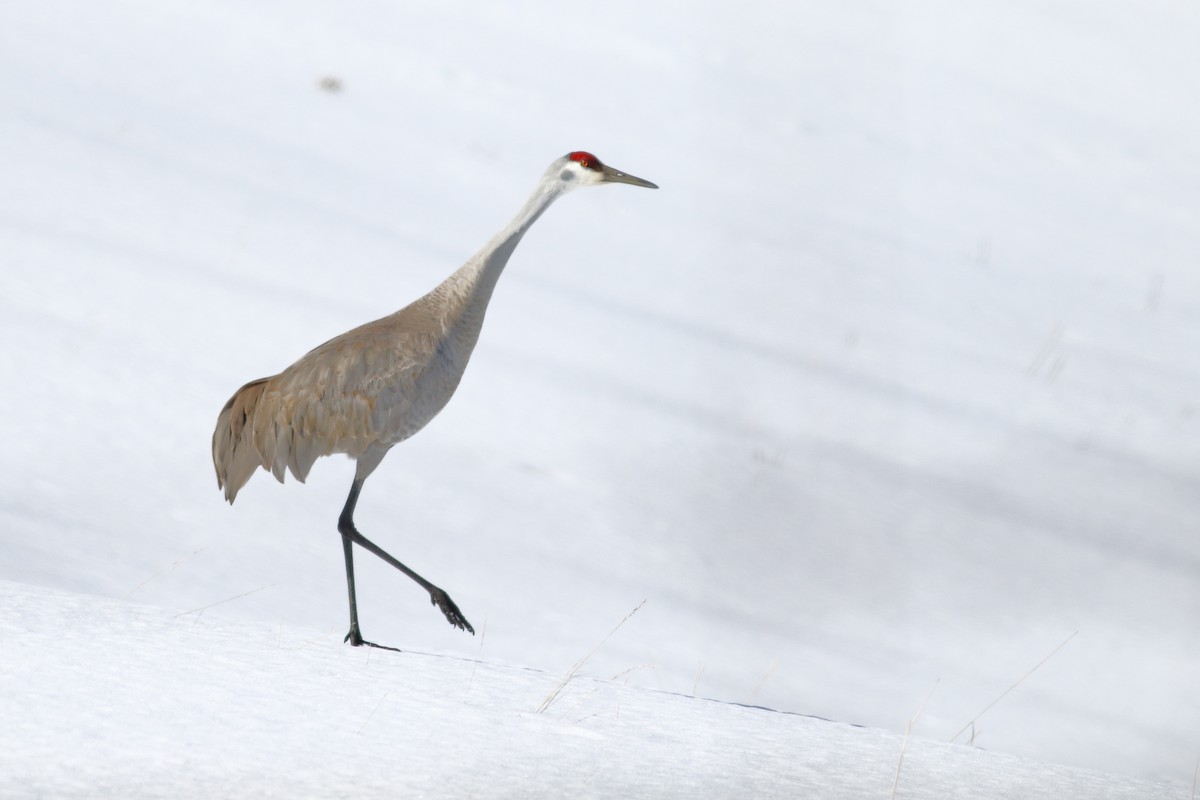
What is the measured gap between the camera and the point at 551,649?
3.91m

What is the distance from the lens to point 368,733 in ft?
7.30

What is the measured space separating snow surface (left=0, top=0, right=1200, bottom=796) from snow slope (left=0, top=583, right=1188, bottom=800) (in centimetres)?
2

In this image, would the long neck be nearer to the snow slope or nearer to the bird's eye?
the bird's eye

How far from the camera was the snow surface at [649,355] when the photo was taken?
13.1 ft

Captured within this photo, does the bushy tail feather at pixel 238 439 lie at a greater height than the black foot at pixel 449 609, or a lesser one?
greater

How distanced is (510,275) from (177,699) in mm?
6074

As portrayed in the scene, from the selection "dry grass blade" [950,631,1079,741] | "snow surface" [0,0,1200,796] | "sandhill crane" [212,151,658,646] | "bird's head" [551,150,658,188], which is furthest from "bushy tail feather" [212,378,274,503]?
"dry grass blade" [950,631,1079,741]

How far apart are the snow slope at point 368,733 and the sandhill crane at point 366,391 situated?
1.75ft

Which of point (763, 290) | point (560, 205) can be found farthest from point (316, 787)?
point (560, 205)

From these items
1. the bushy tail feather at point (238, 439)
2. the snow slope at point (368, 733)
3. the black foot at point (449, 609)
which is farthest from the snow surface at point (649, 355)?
the bushy tail feather at point (238, 439)

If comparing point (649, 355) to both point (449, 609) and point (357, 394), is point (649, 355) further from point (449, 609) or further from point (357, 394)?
point (357, 394)

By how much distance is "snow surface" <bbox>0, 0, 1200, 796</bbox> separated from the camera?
399cm

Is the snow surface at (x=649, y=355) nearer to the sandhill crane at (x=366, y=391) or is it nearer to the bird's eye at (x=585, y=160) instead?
the sandhill crane at (x=366, y=391)

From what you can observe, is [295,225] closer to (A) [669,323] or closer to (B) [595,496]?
(A) [669,323]
